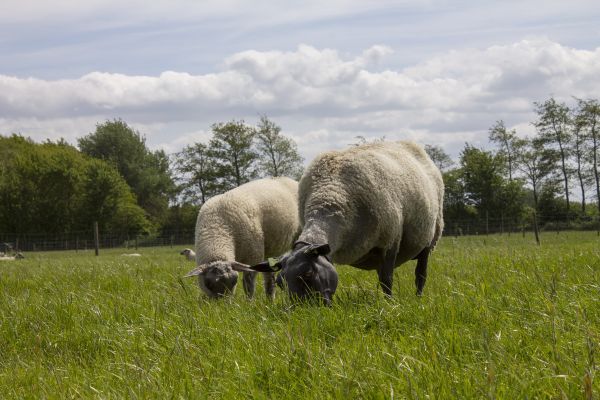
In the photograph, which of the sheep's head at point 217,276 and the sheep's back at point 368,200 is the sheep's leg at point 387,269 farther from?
the sheep's head at point 217,276

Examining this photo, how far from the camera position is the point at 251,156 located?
65.1 m

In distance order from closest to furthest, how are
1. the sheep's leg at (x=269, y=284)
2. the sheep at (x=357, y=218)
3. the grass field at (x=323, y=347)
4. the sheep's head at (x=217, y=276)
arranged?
1. the grass field at (x=323, y=347)
2. the sheep at (x=357, y=218)
3. the sheep's head at (x=217, y=276)
4. the sheep's leg at (x=269, y=284)

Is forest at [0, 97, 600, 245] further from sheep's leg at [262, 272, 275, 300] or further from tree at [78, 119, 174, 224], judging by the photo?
sheep's leg at [262, 272, 275, 300]

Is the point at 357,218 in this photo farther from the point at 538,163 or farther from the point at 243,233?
the point at 538,163

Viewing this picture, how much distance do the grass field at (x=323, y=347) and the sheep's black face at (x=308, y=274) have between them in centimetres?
16

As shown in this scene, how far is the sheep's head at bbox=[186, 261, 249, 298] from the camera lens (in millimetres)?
7992

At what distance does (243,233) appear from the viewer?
9.58 m

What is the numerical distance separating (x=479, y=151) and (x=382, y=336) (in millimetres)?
64803

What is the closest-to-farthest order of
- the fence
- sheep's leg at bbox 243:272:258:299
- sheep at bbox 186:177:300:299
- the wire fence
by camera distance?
sheep at bbox 186:177:300:299, sheep's leg at bbox 243:272:258:299, the wire fence, the fence

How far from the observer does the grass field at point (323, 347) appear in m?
2.85

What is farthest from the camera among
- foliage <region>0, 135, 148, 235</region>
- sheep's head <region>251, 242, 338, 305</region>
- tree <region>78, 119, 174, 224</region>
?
tree <region>78, 119, 174, 224</region>

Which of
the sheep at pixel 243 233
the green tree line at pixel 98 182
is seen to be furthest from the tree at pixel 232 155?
the sheep at pixel 243 233

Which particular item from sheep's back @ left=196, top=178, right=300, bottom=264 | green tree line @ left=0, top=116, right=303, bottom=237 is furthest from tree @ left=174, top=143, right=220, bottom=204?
sheep's back @ left=196, top=178, right=300, bottom=264

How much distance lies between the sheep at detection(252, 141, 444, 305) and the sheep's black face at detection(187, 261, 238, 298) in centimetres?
159
